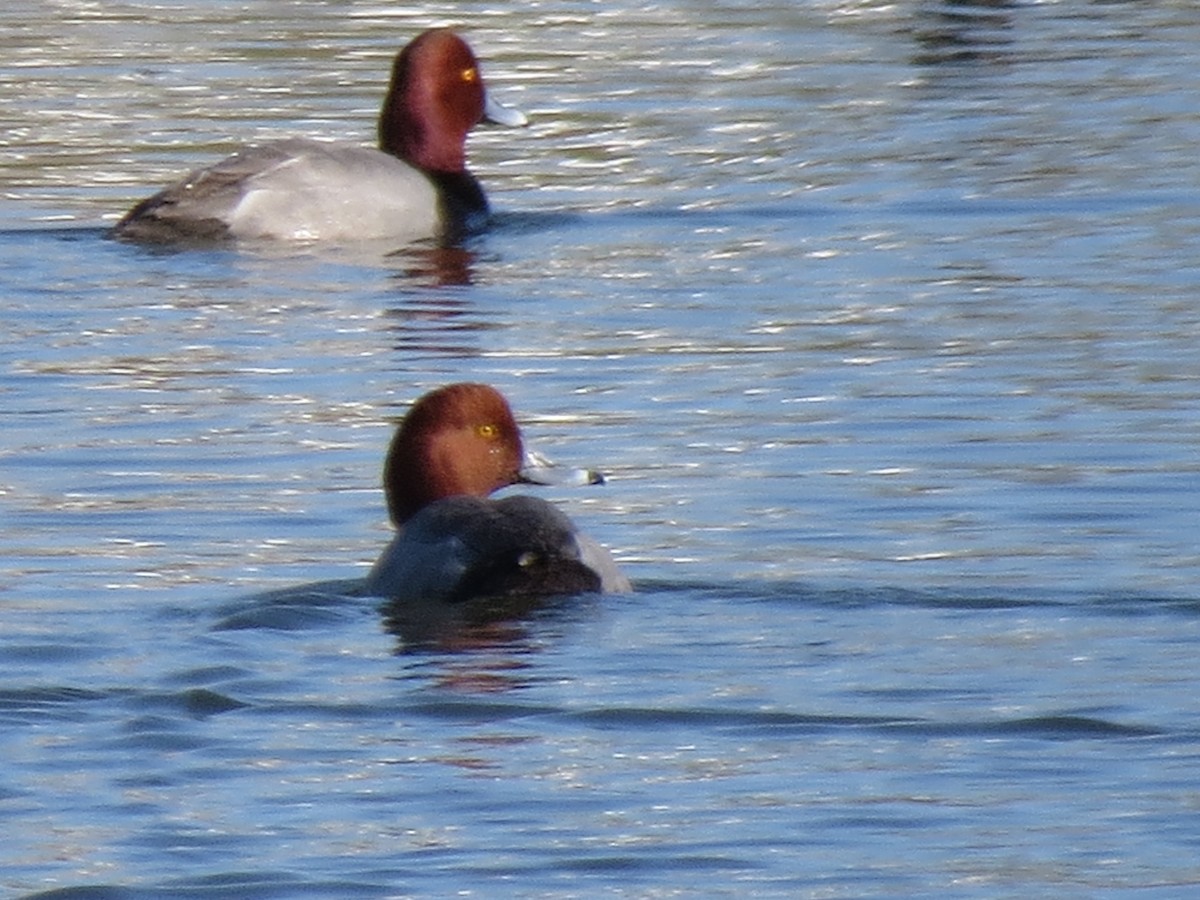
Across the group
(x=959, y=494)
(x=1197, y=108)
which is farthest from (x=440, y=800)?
(x=1197, y=108)

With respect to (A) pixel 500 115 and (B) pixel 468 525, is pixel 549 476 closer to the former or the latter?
(B) pixel 468 525

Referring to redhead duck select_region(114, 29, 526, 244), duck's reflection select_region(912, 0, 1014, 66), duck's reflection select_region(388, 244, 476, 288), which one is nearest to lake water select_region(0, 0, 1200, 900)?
duck's reflection select_region(388, 244, 476, 288)

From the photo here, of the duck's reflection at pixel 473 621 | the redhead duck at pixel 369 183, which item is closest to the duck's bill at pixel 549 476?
the duck's reflection at pixel 473 621

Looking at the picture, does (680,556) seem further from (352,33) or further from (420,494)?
(352,33)

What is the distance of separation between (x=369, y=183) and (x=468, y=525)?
6937 millimetres

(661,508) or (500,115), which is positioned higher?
(500,115)

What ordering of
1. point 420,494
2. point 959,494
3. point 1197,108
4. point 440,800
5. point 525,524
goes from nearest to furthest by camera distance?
point 440,800 → point 525,524 → point 420,494 → point 959,494 → point 1197,108

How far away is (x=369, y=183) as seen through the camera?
14.7 meters

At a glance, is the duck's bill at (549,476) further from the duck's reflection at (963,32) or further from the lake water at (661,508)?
the duck's reflection at (963,32)

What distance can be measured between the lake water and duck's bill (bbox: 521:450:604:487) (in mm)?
218

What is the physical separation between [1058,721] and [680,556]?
193 centimetres

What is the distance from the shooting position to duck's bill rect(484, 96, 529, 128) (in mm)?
16156

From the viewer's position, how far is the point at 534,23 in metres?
22.3

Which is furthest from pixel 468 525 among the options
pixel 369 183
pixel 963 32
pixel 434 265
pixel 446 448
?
pixel 963 32
